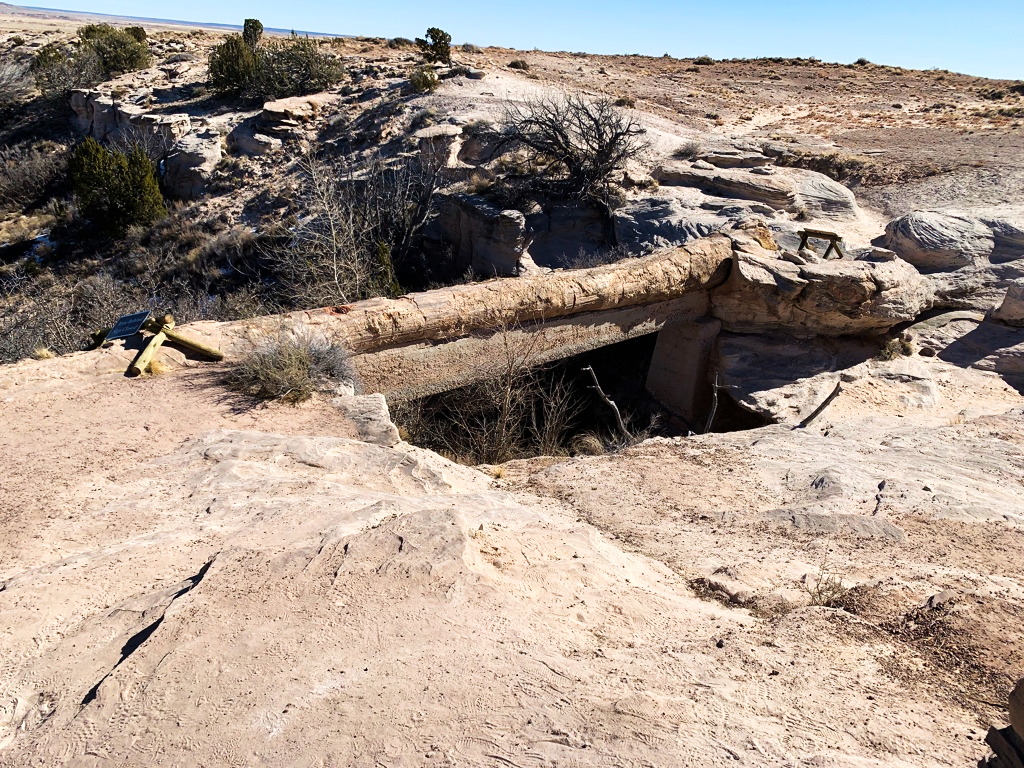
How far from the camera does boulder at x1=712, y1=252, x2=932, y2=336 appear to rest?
10.4 meters

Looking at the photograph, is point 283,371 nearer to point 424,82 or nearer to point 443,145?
point 443,145

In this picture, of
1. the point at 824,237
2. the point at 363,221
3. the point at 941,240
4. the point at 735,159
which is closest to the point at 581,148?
the point at 735,159

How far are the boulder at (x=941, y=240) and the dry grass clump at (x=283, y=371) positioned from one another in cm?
1092

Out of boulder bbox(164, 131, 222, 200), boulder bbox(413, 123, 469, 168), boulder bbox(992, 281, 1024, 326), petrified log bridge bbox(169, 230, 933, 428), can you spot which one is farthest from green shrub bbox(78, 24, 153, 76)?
boulder bbox(992, 281, 1024, 326)

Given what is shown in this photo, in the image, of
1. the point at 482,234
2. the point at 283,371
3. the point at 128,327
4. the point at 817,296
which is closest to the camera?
the point at 283,371

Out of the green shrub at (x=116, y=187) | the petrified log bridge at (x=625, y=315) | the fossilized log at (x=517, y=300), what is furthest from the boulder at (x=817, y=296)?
the green shrub at (x=116, y=187)

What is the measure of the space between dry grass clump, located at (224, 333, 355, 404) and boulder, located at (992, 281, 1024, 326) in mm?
10241

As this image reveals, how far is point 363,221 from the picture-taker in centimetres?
1806

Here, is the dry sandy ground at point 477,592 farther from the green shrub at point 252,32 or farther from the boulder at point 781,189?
the green shrub at point 252,32

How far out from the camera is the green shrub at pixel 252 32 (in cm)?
2961

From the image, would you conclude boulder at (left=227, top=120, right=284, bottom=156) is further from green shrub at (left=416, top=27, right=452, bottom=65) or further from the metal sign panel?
the metal sign panel

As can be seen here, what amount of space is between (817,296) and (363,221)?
11492 millimetres

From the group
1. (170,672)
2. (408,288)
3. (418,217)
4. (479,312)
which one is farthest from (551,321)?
(418,217)

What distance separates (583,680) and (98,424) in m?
4.87
